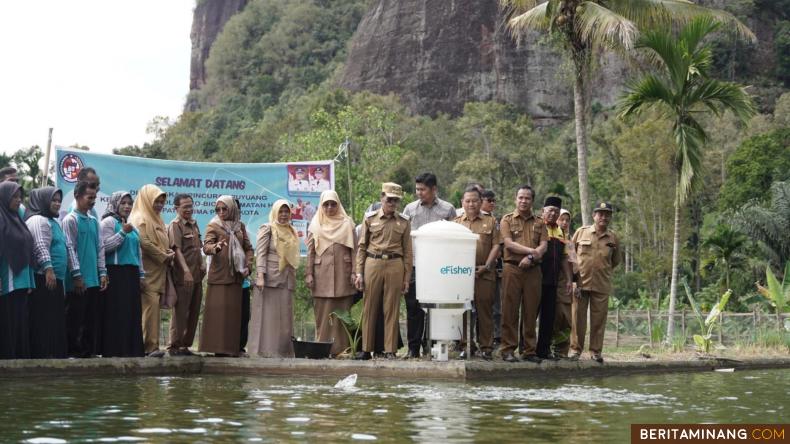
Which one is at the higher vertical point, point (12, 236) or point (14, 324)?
point (12, 236)

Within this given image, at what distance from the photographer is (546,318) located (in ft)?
35.2

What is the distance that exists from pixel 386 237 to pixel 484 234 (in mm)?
977

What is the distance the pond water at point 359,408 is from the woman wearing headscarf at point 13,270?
49cm

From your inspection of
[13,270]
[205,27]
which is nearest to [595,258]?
[13,270]

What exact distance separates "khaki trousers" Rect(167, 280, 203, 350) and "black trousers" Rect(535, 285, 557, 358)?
3399 millimetres

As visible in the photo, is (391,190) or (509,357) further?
(509,357)

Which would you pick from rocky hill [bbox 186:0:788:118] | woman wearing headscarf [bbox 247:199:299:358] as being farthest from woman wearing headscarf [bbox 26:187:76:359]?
rocky hill [bbox 186:0:788:118]

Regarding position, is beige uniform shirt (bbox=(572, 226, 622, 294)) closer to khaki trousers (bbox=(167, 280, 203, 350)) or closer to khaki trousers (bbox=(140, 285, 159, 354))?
khaki trousers (bbox=(167, 280, 203, 350))

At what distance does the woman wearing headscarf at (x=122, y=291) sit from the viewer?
9.95 m

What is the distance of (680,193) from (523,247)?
662 centimetres

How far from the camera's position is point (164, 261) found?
10391mm

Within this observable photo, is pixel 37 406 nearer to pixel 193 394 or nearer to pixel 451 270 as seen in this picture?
pixel 193 394

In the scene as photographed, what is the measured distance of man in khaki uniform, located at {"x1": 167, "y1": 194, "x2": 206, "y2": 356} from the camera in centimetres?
1075

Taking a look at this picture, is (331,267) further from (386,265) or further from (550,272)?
(550,272)
